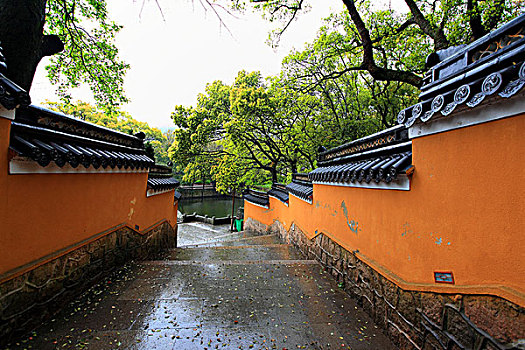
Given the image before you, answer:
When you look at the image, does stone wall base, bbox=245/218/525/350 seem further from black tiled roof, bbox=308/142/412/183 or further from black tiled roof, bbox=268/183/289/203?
black tiled roof, bbox=268/183/289/203

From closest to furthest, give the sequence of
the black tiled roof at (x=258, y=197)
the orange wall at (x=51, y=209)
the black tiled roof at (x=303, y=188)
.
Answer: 1. the orange wall at (x=51, y=209)
2. the black tiled roof at (x=303, y=188)
3. the black tiled roof at (x=258, y=197)

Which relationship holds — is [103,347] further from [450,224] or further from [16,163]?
[450,224]

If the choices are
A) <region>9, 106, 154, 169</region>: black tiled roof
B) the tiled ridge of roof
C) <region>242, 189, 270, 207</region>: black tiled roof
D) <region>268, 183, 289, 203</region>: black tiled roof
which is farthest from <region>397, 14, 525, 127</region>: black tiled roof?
<region>242, 189, 270, 207</region>: black tiled roof

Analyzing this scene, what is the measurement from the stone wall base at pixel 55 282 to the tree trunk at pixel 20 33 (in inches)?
125

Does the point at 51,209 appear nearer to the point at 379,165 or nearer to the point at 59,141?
the point at 59,141

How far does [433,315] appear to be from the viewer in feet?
6.90

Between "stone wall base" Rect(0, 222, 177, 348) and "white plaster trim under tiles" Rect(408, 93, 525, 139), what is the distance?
4326 millimetres

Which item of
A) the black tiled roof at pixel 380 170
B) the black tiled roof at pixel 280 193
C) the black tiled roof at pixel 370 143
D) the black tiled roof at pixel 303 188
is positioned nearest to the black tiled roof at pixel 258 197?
the black tiled roof at pixel 280 193

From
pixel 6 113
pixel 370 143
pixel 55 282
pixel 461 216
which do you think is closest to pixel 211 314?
pixel 55 282

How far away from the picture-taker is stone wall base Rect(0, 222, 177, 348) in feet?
7.48

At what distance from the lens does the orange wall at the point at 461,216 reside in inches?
61.2

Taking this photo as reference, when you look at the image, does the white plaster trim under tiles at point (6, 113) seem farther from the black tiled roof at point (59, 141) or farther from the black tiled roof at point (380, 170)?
the black tiled roof at point (380, 170)

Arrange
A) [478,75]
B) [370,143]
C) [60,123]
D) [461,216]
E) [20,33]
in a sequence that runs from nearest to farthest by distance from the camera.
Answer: [478,75] → [461,216] → [60,123] → [370,143] → [20,33]

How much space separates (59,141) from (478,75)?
4392 mm
